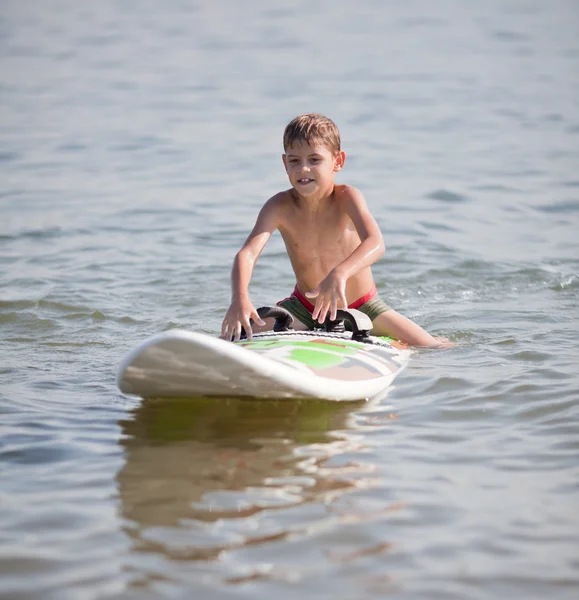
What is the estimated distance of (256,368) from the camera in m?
3.98

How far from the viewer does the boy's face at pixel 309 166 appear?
5102 mm

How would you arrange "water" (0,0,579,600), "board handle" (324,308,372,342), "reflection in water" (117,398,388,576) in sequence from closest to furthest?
"water" (0,0,579,600), "reflection in water" (117,398,388,576), "board handle" (324,308,372,342)

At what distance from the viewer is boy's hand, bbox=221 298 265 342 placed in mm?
4551

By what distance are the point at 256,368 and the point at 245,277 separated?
941 mm

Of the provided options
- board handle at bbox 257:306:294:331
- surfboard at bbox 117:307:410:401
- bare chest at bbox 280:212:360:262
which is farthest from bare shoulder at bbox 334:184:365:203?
surfboard at bbox 117:307:410:401

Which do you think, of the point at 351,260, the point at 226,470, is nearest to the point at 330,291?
the point at 351,260

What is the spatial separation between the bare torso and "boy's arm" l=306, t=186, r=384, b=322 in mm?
95

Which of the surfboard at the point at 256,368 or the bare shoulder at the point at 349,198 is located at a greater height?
the bare shoulder at the point at 349,198

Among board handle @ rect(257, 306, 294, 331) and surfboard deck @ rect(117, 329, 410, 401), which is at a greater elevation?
board handle @ rect(257, 306, 294, 331)

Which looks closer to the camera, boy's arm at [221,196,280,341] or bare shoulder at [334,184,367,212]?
boy's arm at [221,196,280,341]

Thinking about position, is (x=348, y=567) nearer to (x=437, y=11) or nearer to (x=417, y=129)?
(x=417, y=129)

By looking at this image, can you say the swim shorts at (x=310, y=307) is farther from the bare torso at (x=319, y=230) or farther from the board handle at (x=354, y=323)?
the board handle at (x=354, y=323)

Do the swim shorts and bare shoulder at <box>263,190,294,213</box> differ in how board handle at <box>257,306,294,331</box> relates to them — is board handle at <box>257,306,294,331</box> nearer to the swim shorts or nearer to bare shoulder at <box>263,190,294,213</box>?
the swim shorts

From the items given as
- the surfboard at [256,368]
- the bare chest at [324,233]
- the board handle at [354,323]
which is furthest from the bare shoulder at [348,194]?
the surfboard at [256,368]
